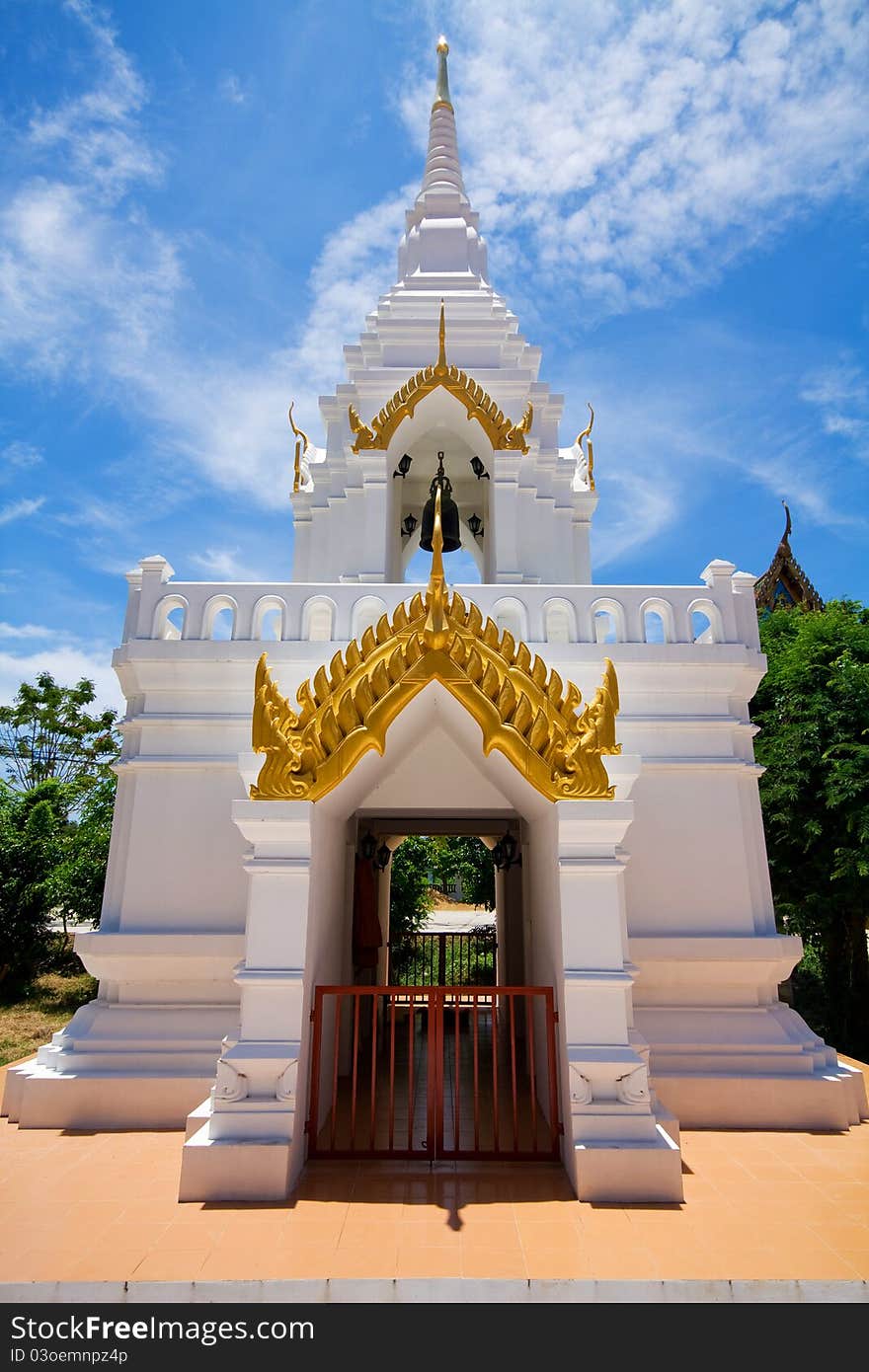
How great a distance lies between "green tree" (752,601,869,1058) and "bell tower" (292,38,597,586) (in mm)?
5235

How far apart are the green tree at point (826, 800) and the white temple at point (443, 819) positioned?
499cm

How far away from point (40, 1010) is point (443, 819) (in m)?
12.1

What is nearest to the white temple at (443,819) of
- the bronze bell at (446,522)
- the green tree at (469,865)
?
the bronze bell at (446,522)

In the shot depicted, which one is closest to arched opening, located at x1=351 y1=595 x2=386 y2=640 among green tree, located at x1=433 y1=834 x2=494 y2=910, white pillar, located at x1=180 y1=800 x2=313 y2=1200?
white pillar, located at x1=180 y1=800 x2=313 y2=1200

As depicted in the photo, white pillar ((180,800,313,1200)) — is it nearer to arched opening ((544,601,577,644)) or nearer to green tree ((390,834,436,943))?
arched opening ((544,601,577,644))

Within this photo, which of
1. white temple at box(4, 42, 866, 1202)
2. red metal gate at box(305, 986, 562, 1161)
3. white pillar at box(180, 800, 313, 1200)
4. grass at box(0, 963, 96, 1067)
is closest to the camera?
white pillar at box(180, 800, 313, 1200)

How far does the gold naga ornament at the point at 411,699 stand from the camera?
5.55m

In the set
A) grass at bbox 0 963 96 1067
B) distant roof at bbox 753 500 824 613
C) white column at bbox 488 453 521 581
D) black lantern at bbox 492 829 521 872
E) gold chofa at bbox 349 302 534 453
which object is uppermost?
distant roof at bbox 753 500 824 613

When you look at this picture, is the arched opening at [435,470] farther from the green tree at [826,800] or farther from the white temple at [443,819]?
the green tree at [826,800]

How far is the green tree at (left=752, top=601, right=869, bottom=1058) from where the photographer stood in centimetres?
1164

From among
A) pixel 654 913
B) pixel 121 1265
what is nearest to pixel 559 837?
pixel 654 913

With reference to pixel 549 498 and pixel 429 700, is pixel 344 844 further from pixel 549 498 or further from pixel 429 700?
pixel 549 498

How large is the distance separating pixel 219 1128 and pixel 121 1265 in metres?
1.03

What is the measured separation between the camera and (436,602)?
18.7 ft
